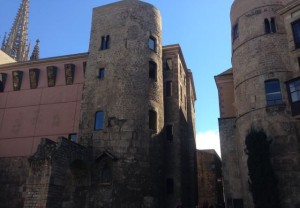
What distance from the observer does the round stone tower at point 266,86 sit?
17766 mm

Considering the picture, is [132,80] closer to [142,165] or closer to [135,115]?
[135,115]

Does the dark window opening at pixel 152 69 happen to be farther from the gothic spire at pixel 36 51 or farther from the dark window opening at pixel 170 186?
the gothic spire at pixel 36 51

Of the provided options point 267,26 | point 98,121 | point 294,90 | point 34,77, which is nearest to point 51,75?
point 34,77

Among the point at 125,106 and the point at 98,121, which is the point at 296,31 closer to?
the point at 125,106

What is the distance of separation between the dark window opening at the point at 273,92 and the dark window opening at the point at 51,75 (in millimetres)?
17530

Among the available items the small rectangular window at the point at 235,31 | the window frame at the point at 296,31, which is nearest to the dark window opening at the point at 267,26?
the window frame at the point at 296,31

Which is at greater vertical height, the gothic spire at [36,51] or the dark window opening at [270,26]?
the gothic spire at [36,51]

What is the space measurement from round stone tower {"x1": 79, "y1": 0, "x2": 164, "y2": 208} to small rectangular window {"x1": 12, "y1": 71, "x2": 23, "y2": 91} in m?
8.20

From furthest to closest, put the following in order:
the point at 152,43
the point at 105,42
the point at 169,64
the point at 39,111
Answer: the point at 169,64 < the point at 39,111 < the point at 152,43 < the point at 105,42

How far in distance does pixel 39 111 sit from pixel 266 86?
59.8 ft

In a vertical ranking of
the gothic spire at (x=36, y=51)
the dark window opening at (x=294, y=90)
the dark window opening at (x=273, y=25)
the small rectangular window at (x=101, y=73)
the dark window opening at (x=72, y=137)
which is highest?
the gothic spire at (x=36, y=51)

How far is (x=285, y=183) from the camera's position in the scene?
57.2ft

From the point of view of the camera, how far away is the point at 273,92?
19531 millimetres

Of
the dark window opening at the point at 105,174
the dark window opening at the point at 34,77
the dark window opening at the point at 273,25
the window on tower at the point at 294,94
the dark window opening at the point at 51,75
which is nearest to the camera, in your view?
the window on tower at the point at 294,94
